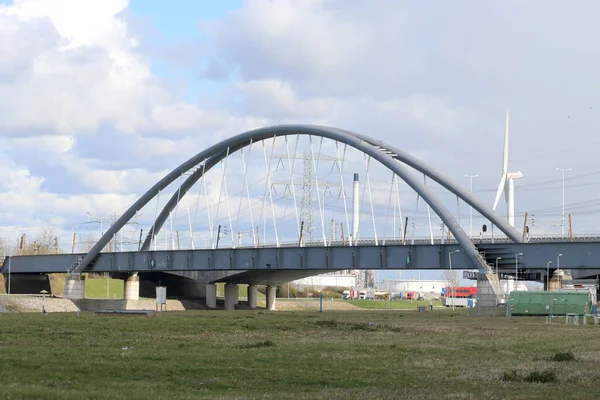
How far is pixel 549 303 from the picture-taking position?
9112cm

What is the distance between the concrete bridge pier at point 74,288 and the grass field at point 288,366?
3849 inches

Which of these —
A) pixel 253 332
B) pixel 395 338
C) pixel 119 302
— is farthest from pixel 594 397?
pixel 119 302

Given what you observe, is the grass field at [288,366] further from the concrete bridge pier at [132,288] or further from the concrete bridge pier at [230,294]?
the concrete bridge pier at [230,294]

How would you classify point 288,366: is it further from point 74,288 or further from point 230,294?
point 230,294

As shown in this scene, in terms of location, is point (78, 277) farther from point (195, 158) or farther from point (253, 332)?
point (253, 332)

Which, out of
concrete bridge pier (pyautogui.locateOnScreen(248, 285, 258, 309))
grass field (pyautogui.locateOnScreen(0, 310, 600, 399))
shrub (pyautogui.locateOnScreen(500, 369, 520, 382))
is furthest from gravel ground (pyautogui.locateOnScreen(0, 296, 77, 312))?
shrub (pyautogui.locateOnScreen(500, 369, 520, 382))

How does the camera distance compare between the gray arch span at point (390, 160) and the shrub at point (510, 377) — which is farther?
the gray arch span at point (390, 160)

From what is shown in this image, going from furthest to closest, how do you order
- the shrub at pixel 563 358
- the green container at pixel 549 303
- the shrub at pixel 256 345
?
the green container at pixel 549 303, the shrub at pixel 256 345, the shrub at pixel 563 358

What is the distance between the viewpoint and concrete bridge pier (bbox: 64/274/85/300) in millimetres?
144625

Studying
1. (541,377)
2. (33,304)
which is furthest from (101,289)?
(541,377)

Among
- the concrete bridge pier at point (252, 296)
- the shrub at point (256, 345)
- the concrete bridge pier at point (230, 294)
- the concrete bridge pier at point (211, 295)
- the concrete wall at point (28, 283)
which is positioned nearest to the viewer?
the shrub at point (256, 345)

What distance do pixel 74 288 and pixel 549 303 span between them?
3083 inches

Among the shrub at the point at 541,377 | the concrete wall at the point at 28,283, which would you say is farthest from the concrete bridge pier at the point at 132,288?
the shrub at the point at 541,377

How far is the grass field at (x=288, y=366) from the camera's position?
23953 mm
